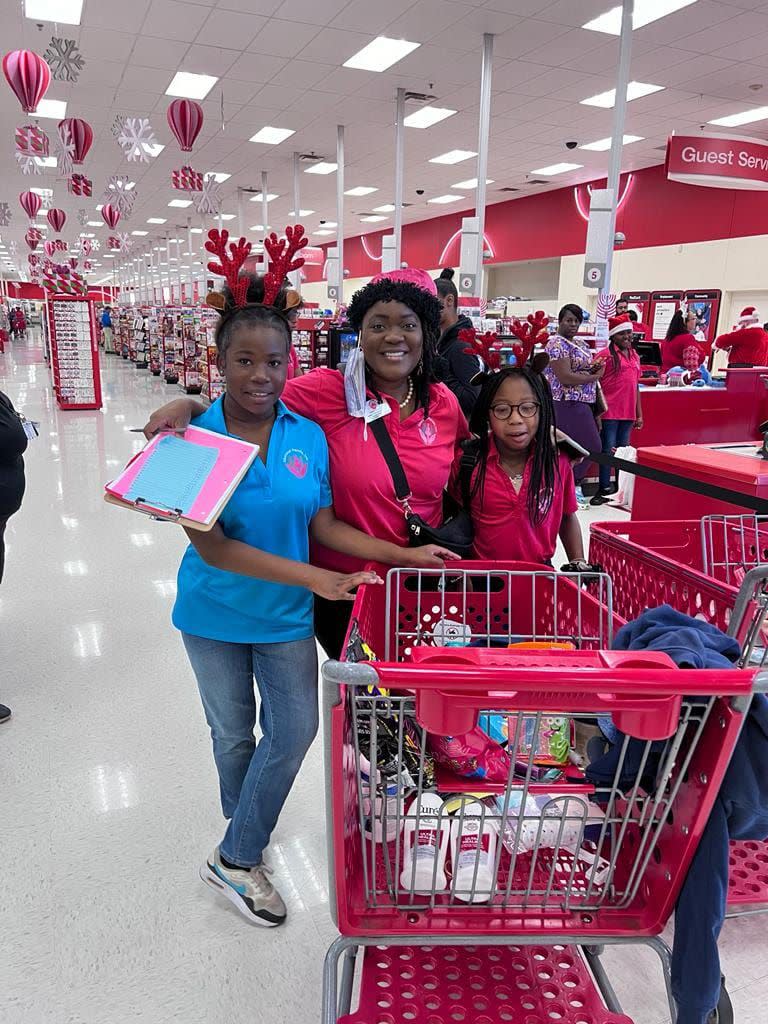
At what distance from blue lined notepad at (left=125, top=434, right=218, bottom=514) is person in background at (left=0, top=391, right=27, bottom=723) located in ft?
4.74

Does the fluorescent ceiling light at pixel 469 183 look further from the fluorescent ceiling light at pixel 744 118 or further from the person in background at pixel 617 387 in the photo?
the person in background at pixel 617 387

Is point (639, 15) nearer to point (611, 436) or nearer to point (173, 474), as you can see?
point (611, 436)

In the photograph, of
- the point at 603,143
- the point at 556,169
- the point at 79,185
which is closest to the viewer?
the point at 79,185

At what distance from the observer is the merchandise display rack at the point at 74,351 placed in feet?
39.2

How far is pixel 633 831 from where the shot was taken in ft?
4.23

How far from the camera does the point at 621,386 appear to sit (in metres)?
6.55

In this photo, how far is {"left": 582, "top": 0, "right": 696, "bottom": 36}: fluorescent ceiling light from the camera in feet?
22.5

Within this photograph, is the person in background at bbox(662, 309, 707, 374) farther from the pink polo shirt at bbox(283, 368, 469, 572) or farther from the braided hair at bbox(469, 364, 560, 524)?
the pink polo shirt at bbox(283, 368, 469, 572)

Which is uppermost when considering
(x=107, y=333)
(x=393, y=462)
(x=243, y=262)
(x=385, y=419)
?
(x=243, y=262)

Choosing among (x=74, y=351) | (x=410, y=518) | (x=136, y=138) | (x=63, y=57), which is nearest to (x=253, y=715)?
(x=410, y=518)

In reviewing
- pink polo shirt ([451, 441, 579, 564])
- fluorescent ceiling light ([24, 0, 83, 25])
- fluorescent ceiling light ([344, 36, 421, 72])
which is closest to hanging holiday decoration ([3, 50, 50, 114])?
fluorescent ceiling light ([24, 0, 83, 25])

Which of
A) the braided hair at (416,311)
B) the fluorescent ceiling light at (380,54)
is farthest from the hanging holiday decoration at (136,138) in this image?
the braided hair at (416,311)

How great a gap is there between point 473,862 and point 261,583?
0.73 m

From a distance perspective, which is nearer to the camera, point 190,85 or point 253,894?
point 253,894
